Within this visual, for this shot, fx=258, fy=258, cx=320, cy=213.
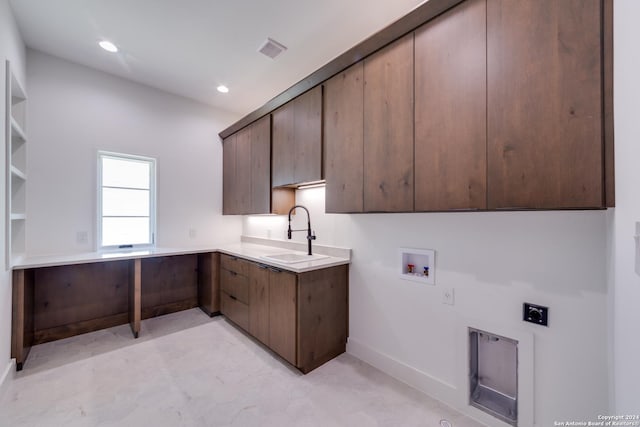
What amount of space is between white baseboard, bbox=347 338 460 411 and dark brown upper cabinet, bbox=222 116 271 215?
1.71 m

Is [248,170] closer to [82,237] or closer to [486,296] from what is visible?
[82,237]

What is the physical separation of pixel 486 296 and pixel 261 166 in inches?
98.3

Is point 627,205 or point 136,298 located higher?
point 627,205

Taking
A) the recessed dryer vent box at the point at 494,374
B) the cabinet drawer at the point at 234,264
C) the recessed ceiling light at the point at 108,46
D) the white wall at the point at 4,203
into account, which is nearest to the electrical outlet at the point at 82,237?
the white wall at the point at 4,203

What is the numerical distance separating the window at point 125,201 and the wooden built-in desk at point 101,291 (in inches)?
12.0

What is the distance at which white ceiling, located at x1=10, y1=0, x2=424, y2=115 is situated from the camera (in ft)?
6.48

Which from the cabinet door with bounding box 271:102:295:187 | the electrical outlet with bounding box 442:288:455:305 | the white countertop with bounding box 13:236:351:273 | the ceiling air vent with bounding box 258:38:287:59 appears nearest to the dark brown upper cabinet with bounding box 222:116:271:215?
the cabinet door with bounding box 271:102:295:187

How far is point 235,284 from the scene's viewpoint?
2898 mm

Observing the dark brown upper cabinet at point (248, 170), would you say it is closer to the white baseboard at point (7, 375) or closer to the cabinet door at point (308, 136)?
the cabinet door at point (308, 136)

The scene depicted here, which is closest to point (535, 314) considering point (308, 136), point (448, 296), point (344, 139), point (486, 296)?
point (486, 296)

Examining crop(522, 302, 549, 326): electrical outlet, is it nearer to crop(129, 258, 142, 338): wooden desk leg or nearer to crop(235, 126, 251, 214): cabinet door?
crop(235, 126, 251, 214): cabinet door

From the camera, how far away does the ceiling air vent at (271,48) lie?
7.74 feet

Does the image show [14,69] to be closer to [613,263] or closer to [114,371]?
[114,371]

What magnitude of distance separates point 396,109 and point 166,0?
1902 millimetres
